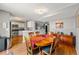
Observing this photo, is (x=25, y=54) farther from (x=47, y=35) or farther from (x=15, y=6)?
(x=15, y=6)

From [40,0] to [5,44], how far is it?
1068 mm

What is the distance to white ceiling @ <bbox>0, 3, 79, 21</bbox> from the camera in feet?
7.07

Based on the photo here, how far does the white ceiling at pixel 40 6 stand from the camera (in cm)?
215

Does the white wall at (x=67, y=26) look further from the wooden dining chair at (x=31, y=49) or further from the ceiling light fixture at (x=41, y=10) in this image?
the wooden dining chair at (x=31, y=49)

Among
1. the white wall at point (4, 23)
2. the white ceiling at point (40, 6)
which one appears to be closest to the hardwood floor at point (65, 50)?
the white ceiling at point (40, 6)

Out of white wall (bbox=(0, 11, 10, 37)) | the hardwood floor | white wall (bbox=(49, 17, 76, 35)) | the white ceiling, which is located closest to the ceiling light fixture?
the white ceiling

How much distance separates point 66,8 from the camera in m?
2.17

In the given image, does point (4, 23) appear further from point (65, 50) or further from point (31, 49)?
point (65, 50)

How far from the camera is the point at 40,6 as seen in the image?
85.3 inches

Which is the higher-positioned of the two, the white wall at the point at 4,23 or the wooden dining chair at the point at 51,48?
the white wall at the point at 4,23

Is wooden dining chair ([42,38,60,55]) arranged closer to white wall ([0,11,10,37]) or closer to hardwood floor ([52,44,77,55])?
hardwood floor ([52,44,77,55])

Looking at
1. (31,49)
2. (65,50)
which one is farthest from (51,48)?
(31,49)

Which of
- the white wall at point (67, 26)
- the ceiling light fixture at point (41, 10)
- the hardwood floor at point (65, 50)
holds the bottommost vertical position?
the hardwood floor at point (65, 50)
